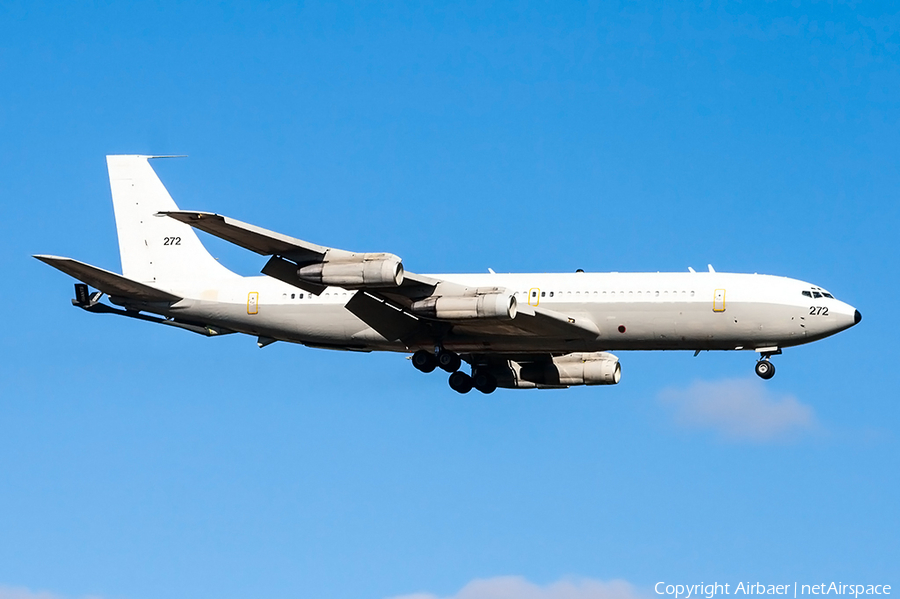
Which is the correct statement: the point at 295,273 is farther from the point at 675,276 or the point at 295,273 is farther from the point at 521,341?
the point at 675,276

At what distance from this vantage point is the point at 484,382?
5622 centimetres

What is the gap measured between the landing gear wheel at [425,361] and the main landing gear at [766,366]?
42.5 ft

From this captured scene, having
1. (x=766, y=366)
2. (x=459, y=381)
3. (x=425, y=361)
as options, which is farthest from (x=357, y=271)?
(x=766, y=366)

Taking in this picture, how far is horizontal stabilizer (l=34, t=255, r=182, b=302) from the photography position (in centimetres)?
4941

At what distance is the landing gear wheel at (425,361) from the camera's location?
2041 inches

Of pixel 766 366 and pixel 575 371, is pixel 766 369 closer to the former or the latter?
A: pixel 766 366

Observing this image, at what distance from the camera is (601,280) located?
50562 mm

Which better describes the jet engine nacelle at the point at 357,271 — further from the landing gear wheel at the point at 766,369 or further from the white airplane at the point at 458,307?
the landing gear wheel at the point at 766,369

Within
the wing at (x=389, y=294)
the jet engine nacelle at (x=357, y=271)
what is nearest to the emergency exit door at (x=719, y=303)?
the wing at (x=389, y=294)

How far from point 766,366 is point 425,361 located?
1358 cm

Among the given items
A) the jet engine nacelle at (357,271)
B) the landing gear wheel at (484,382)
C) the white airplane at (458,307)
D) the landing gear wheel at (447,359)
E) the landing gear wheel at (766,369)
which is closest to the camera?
the jet engine nacelle at (357,271)

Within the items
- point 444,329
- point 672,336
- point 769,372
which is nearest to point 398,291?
point 444,329

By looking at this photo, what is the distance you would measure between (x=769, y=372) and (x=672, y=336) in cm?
422

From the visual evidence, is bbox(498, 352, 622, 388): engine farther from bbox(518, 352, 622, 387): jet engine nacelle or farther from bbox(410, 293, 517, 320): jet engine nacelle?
bbox(410, 293, 517, 320): jet engine nacelle
